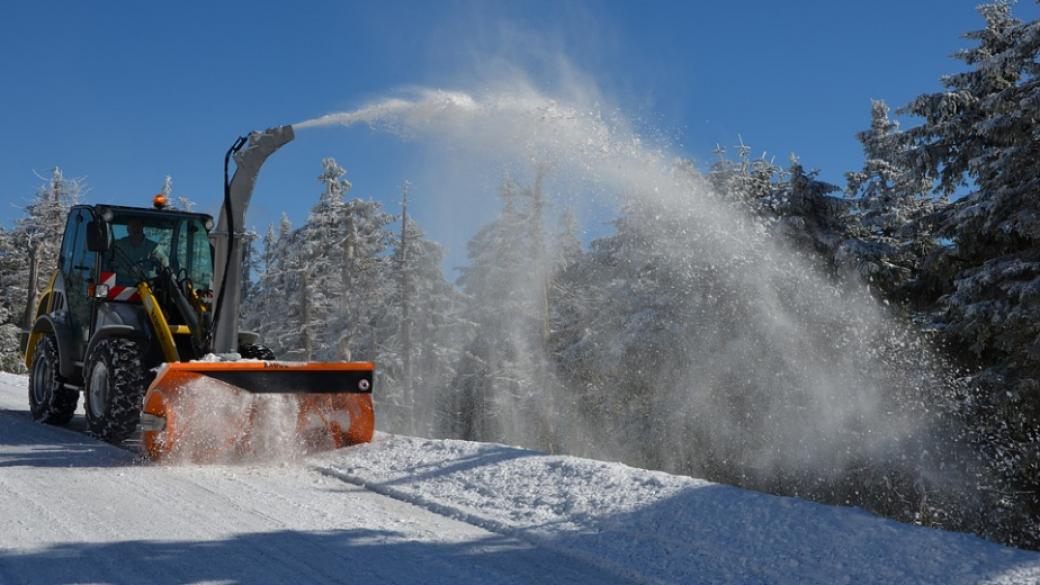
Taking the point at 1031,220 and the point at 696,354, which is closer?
the point at 1031,220

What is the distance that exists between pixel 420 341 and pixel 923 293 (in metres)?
23.4

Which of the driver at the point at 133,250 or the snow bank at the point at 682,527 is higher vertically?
the driver at the point at 133,250

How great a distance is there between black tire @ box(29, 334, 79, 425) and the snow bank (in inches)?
186

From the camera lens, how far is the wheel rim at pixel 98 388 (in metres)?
Result: 8.02

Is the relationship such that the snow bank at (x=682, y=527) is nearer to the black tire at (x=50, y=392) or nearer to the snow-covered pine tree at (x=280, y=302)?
the black tire at (x=50, y=392)

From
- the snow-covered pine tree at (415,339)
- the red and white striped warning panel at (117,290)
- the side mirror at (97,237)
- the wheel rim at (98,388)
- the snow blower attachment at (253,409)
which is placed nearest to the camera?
the snow blower attachment at (253,409)

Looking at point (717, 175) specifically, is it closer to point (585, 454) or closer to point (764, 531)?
point (585, 454)

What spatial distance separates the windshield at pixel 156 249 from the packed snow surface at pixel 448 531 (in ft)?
8.57

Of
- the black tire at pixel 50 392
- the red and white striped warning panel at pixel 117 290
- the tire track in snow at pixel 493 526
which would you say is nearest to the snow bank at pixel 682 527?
the tire track in snow at pixel 493 526

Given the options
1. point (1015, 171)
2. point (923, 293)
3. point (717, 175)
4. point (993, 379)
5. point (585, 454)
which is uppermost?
point (717, 175)

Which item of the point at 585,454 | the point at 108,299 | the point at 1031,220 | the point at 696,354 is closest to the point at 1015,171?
the point at 1031,220

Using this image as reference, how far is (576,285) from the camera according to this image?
28.7m

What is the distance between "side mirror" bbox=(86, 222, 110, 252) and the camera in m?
7.91

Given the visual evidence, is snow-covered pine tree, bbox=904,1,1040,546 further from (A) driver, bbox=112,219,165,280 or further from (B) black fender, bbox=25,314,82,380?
(B) black fender, bbox=25,314,82,380
